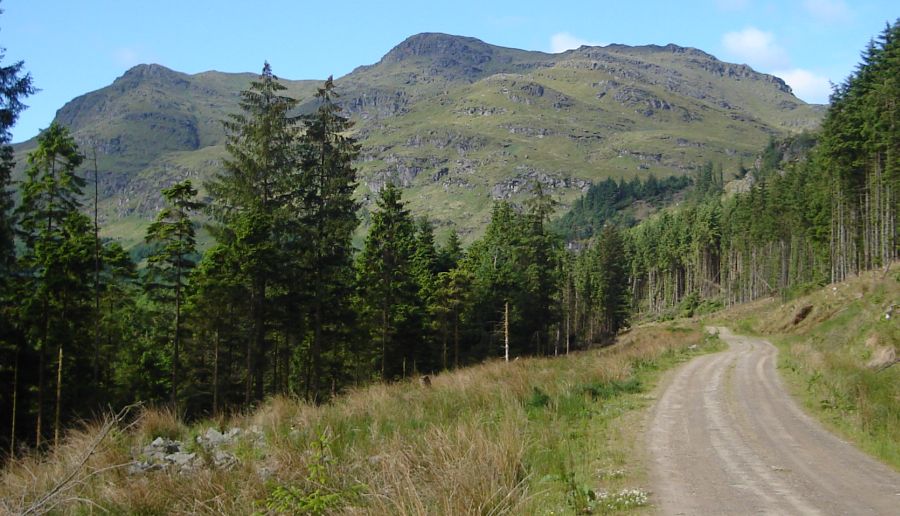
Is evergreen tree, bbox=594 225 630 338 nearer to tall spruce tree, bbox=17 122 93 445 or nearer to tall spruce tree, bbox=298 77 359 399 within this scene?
tall spruce tree, bbox=298 77 359 399

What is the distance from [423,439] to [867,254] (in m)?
55.4

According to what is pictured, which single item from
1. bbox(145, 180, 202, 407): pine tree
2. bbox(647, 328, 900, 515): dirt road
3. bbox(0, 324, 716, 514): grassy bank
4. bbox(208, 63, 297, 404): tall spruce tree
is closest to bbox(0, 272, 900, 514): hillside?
bbox(0, 324, 716, 514): grassy bank

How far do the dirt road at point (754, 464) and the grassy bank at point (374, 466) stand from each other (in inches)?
21.7

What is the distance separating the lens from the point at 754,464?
898 centimetres

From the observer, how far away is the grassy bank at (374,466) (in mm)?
6141

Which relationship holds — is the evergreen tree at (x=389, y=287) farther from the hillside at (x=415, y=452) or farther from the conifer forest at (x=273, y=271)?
the hillside at (x=415, y=452)

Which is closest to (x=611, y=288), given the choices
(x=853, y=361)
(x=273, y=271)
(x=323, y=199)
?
(x=323, y=199)

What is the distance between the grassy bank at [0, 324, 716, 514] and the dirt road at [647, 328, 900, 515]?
Result: 21.7 inches

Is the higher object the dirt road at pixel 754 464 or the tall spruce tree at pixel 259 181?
the tall spruce tree at pixel 259 181

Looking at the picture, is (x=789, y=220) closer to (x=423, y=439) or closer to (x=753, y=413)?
(x=753, y=413)

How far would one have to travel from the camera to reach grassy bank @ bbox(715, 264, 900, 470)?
1163 centimetres

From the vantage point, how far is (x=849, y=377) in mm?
15523

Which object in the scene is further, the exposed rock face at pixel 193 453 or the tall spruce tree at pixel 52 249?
the tall spruce tree at pixel 52 249

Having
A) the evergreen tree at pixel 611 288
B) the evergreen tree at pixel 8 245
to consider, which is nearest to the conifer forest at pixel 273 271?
the evergreen tree at pixel 8 245
